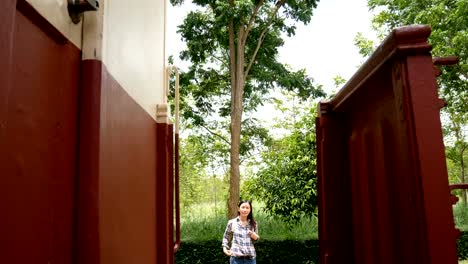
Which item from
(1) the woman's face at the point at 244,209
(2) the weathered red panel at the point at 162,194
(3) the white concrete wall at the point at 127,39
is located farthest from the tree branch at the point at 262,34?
(2) the weathered red panel at the point at 162,194

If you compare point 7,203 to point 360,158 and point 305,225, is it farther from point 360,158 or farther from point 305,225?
point 305,225

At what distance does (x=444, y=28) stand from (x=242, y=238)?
27.2ft

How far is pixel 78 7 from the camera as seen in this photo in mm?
1421

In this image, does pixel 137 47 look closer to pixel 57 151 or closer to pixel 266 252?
pixel 57 151

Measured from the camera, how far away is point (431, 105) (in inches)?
42.1

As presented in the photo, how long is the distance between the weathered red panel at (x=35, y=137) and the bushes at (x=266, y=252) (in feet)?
23.6

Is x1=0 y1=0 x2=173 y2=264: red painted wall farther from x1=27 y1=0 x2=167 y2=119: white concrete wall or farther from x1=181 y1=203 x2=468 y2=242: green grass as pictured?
x1=181 y1=203 x2=468 y2=242: green grass

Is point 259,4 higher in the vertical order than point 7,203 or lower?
higher

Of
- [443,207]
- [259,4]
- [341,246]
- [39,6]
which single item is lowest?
[341,246]

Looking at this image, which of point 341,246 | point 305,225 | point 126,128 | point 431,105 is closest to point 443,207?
point 431,105

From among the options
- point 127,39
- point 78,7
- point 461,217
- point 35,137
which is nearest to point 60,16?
point 78,7

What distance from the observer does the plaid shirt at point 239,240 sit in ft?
16.5

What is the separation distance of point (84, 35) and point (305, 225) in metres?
8.11

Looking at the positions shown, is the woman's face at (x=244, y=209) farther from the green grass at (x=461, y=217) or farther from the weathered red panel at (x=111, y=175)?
the green grass at (x=461, y=217)
